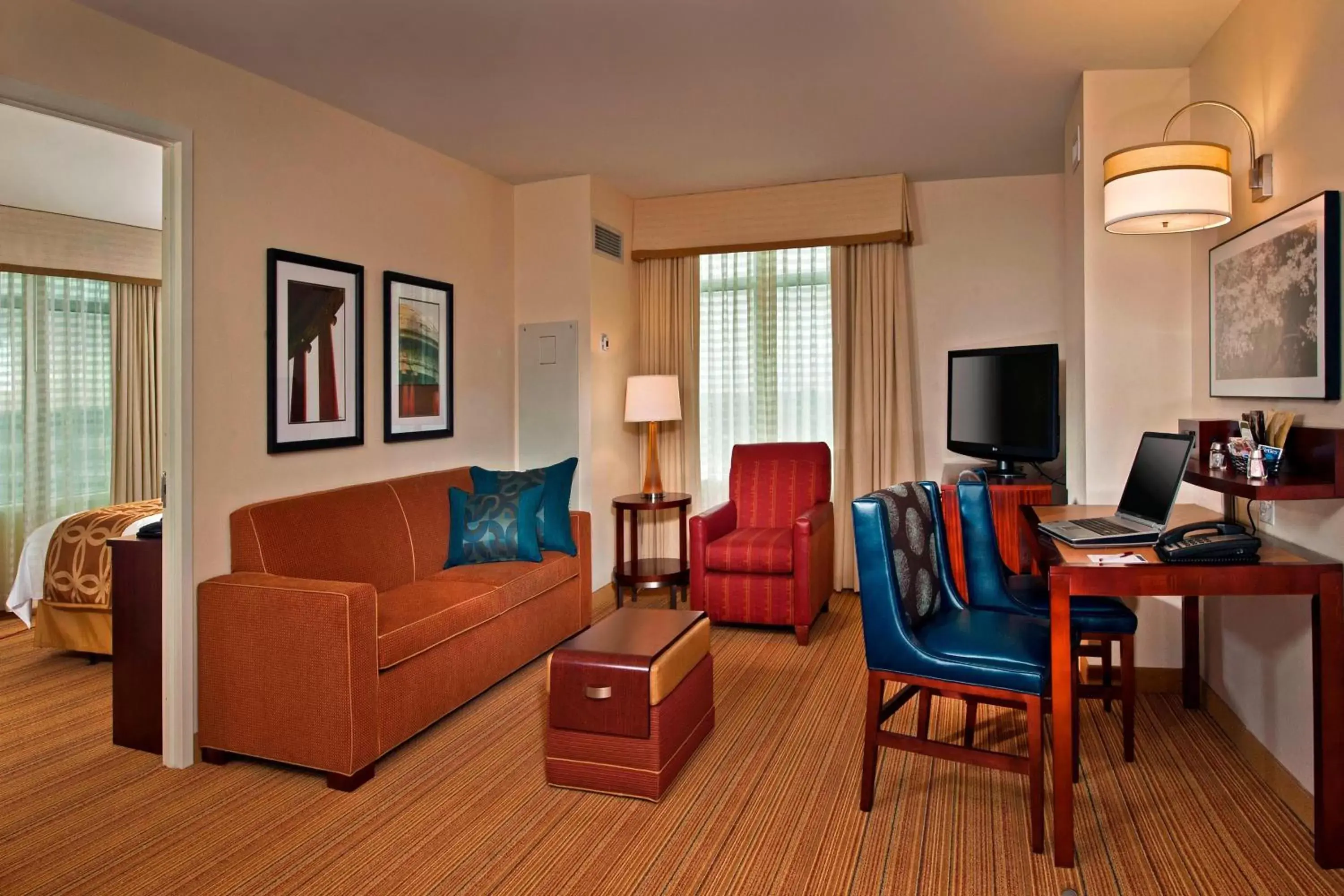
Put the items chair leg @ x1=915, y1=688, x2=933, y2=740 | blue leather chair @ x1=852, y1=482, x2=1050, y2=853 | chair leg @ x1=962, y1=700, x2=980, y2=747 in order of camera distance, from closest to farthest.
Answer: blue leather chair @ x1=852, y1=482, x2=1050, y2=853 < chair leg @ x1=915, y1=688, x2=933, y2=740 < chair leg @ x1=962, y1=700, x2=980, y2=747

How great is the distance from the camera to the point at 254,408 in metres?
3.35

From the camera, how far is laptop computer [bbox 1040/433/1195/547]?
252 centimetres

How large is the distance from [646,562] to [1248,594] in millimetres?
3481

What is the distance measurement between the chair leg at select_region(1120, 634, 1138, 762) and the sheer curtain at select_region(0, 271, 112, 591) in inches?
245

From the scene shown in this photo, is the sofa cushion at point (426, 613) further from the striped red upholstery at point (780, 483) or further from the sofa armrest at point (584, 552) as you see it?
the striped red upholstery at point (780, 483)

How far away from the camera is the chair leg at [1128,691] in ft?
8.96

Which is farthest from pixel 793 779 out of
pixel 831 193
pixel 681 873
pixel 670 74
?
pixel 831 193

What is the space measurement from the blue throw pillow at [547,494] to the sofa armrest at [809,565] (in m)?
1.13

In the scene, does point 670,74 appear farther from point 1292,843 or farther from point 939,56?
point 1292,843

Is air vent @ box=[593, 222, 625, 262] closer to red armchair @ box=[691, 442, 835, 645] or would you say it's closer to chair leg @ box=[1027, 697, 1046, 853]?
red armchair @ box=[691, 442, 835, 645]

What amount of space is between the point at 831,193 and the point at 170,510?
12.8 ft

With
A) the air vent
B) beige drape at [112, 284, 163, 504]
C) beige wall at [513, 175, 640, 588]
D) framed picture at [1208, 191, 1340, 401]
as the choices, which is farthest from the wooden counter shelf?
beige drape at [112, 284, 163, 504]

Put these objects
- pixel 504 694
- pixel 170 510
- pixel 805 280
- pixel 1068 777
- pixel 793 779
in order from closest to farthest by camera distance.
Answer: pixel 1068 777 → pixel 793 779 → pixel 170 510 → pixel 504 694 → pixel 805 280

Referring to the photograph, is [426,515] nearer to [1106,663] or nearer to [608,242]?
[608,242]
